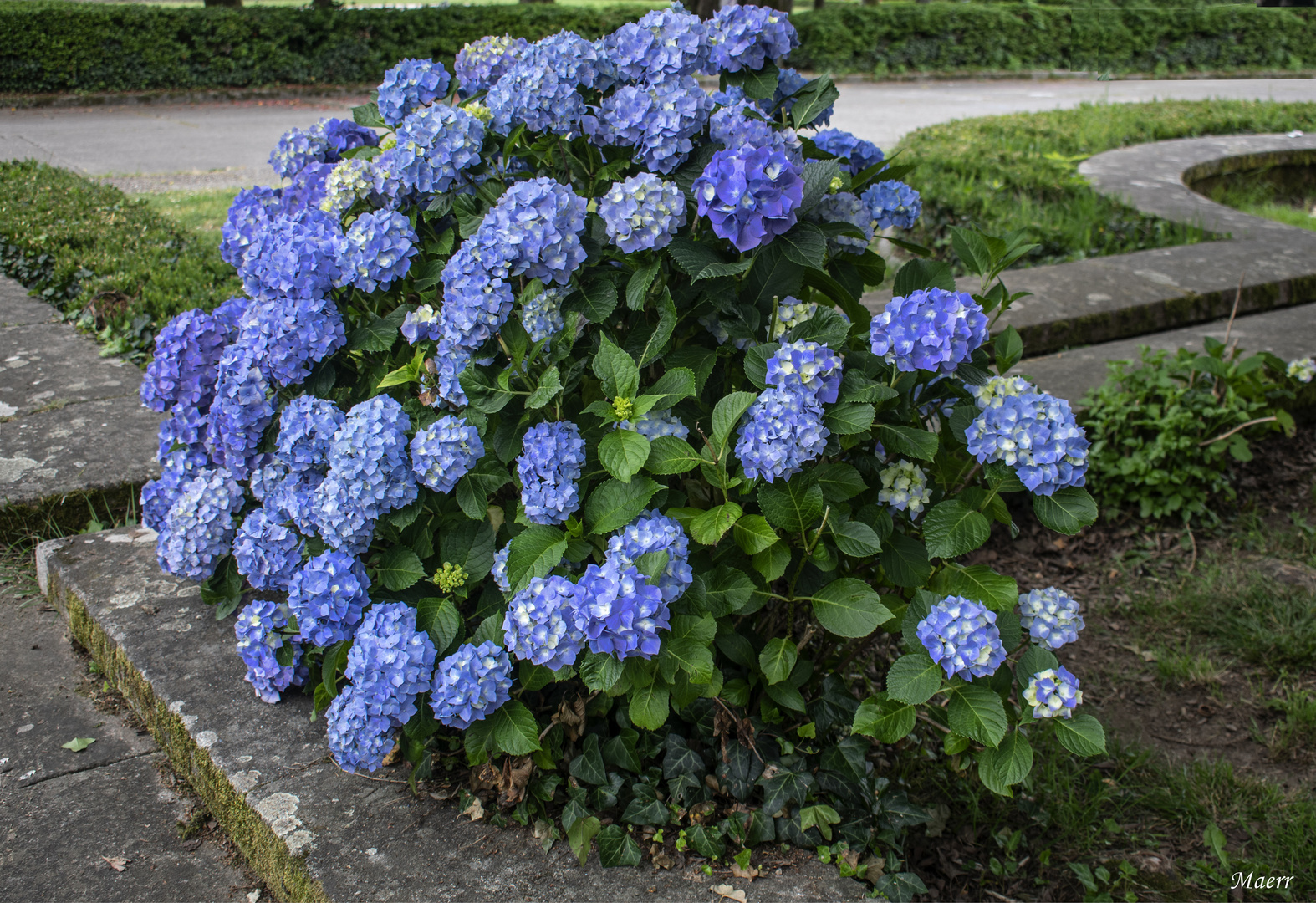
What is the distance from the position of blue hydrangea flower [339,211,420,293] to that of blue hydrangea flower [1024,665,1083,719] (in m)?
1.31

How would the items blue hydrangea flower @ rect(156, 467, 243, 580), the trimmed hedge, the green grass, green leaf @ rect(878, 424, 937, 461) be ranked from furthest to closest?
the trimmed hedge
the green grass
blue hydrangea flower @ rect(156, 467, 243, 580)
green leaf @ rect(878, 424, 937, 461)

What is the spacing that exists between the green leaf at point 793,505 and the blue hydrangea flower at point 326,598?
2.36 feet

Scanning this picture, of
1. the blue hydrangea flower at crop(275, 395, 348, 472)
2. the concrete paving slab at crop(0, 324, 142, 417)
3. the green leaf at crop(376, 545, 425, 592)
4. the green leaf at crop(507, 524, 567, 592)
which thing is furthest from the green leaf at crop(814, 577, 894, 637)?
the concrete paving slab at crop(0, 324, 142, 417)

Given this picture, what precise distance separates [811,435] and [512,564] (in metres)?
0.52

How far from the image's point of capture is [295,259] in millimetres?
1794

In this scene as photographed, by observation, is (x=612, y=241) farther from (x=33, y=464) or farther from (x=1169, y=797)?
(x=33, y=464)

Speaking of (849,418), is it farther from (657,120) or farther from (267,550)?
(267,550)

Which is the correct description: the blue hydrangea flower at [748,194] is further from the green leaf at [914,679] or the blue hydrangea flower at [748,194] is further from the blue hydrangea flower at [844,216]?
the green leaf at [914,679]

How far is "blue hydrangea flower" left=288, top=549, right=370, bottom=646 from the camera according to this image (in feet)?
5.38

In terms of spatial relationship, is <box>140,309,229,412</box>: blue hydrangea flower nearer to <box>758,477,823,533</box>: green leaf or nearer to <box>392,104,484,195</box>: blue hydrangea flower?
<box>392,104,484,195</box>: blue hydrangea flower

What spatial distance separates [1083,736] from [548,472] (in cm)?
95

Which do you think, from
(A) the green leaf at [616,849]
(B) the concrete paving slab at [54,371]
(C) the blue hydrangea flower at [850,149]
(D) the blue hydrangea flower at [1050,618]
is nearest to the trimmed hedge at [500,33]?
(B) the concrete paving slab at [54,371]

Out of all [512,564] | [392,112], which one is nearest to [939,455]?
[512,564]

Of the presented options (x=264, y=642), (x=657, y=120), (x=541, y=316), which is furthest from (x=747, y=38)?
(x=264, y=642)
